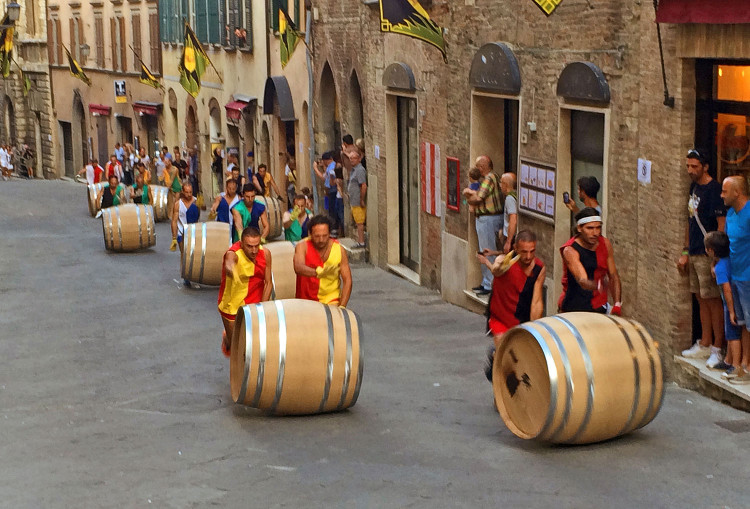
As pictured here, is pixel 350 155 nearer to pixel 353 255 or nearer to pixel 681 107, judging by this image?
pixel 353 255

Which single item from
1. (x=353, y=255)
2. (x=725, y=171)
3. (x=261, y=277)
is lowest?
(x=353, y=255)

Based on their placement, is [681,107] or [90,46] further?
[90,46]

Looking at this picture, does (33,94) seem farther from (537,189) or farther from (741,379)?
(741,379)

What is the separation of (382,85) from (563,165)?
7.04 metres

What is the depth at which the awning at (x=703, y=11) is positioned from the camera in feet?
33.2

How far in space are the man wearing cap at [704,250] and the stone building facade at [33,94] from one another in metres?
45.4

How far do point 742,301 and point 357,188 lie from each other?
1213cm

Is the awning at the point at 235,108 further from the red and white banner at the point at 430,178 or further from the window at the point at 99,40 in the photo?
the window at the point at 99,40

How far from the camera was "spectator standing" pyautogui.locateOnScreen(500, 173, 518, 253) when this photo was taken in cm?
1493

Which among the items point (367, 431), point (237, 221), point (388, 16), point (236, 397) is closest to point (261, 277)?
point (236, 397)

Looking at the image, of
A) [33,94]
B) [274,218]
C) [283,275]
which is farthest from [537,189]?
[33,94]

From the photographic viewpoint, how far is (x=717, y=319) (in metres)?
11.0

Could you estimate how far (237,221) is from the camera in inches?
655

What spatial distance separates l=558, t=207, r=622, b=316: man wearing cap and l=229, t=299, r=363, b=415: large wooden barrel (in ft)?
5.26
